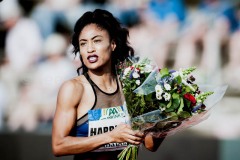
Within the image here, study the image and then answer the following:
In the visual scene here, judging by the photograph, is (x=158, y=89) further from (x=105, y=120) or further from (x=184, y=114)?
(x=105, y=120)

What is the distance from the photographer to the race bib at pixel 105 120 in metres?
3.77

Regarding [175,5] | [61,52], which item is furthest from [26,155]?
[175,5]

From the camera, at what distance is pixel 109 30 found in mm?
3914

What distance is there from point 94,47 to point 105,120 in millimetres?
412

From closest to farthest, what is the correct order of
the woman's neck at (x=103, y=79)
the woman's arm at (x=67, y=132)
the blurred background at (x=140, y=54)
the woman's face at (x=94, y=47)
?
the woman's arm at (x=67, y=132) → the woman's face at (x=94, y=47) → the woman's neck at (x=103, y=79) → the blurred background at (x=140, y=54)

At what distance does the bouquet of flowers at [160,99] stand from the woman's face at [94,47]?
0.46 ft

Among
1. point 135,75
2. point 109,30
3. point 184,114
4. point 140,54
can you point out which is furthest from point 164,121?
point 140,54

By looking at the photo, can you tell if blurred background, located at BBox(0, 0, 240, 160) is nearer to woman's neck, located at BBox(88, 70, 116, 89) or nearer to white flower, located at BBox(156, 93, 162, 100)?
woman's neck, located at BBox(88, 70, 116, 89)

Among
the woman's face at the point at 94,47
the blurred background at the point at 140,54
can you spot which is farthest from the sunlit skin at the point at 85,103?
the blurred background at the point at 140,54

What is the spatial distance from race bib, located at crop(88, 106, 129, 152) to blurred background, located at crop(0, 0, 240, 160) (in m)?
2.78

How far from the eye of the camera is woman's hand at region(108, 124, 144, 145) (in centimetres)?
357

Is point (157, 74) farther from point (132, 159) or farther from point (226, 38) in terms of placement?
point (226, 38)

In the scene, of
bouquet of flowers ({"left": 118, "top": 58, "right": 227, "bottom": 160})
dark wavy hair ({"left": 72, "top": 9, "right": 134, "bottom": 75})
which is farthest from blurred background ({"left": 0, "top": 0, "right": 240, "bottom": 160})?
bouquet of flowers ({"left": 118, "top": 58, "right": 227, "bottom": 160})

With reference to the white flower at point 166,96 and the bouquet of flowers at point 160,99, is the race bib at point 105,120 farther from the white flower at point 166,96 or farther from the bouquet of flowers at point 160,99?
the white flower at point 166,96
